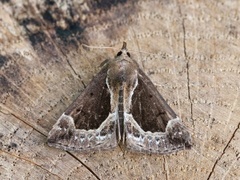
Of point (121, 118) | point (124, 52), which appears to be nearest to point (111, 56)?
point (124, 52)

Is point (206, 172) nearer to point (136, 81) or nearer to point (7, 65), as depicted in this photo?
point (136, 81)

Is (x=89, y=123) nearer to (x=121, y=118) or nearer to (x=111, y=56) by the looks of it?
(x=121, y=118)

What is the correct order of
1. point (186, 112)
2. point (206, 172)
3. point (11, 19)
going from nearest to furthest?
point (206, 172)
point (186, 112)
point (11, 19)

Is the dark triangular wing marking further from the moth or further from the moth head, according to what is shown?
the moth head

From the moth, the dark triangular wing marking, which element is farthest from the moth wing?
the dark triangular wing marking

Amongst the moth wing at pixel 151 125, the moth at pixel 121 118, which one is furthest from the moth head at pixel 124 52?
the moth wing at pixel 151 125

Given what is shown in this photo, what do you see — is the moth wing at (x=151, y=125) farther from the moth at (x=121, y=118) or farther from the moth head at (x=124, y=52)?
the moth head at (x=124, y=52)

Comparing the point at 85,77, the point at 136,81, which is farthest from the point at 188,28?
the point at 85,77
